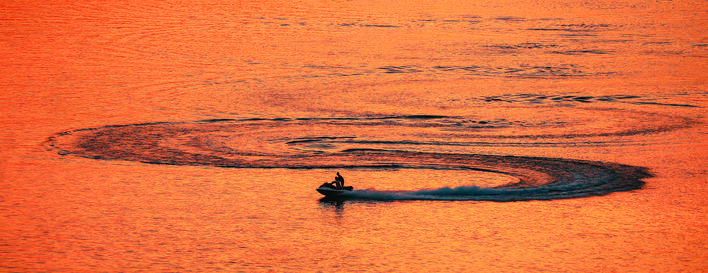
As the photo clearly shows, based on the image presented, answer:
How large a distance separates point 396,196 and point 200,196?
549cm

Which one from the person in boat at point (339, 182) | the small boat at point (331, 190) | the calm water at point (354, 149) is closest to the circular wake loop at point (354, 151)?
the calm water at point (354, 149)

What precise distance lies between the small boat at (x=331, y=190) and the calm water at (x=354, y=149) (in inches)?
11.5

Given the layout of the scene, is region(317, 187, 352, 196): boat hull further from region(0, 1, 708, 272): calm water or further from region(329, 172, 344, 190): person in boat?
region(0, 1, 708, 272): calm water

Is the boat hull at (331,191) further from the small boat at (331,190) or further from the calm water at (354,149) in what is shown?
the calm water at (354,149)

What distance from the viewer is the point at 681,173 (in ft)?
96.9

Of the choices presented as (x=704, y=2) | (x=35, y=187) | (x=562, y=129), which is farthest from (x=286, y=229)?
(x=704, y=2)

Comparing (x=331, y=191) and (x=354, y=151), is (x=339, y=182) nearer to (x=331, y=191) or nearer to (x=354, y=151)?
(x=331, y=191)

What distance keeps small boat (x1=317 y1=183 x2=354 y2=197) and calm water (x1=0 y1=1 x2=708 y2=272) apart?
0.29 metres

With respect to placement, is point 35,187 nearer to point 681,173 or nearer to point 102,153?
point 102,153

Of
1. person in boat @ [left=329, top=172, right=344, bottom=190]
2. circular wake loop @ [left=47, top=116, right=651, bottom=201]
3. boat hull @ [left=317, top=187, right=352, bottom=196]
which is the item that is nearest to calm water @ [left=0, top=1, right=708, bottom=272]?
circular wake loop @ [left=47, top=116, right=651, bottom=201]

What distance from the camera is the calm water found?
74.4 ft

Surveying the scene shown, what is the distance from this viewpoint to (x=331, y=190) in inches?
1061

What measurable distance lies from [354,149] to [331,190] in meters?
6.02

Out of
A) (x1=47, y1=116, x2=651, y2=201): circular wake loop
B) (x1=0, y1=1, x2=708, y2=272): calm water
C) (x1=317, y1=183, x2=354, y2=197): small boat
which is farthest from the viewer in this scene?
(x1=47, y1=116, x2=651, y2=201): circular wake loop
